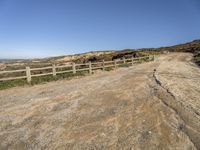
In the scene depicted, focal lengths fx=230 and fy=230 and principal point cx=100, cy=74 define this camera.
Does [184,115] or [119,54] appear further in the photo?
[119,54]

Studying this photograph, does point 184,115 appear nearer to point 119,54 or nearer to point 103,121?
point 103,121

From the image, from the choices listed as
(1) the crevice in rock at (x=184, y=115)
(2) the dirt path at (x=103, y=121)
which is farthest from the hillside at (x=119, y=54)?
(1) the crevice in rock at (x=184, y=115)

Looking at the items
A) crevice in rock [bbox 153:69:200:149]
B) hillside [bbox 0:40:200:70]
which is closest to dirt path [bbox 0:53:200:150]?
crevice in rock [bbox 153:69:200:149]

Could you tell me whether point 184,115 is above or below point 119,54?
above

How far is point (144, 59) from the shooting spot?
36031mm

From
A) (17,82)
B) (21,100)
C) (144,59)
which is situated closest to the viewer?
(21,100)

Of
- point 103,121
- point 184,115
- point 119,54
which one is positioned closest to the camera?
point 103,121

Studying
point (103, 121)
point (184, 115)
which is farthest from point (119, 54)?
point (103, 121)

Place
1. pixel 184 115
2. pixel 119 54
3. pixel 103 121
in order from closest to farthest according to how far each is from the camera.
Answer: pixel 103 121 < pixel 184 115 < pixel 119 54

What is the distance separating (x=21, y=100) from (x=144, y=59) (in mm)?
28304

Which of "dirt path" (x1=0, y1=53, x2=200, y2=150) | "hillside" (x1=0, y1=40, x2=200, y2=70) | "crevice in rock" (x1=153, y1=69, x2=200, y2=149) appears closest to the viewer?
"dirt path" (x1=0, y1=53, x2=200, y2=150)

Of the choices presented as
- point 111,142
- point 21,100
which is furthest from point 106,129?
point 21,100

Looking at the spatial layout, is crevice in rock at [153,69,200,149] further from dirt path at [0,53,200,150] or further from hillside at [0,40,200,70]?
hillside at [0,40,200,70]

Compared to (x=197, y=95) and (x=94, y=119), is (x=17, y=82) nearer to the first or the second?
(x=94, y=119)
